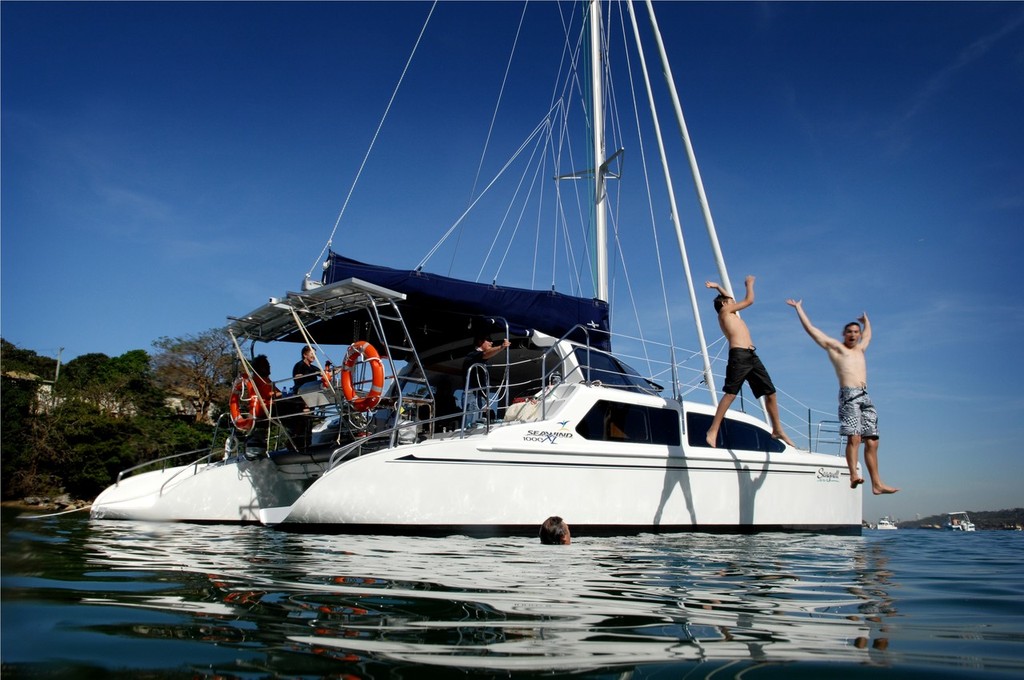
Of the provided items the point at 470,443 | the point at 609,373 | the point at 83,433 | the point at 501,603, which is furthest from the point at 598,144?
the point at 83,433

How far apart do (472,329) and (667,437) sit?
3161 mm

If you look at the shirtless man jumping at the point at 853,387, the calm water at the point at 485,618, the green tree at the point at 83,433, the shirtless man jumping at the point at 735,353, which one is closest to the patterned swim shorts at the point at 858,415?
the shirtless man jumping at the point at 853,387

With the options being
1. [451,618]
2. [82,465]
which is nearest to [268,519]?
[451,618]

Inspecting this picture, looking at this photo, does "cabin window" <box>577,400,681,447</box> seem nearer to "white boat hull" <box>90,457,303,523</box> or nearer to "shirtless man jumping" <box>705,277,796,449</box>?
"shirtless man jumping" <box>705,277,796,449</box>

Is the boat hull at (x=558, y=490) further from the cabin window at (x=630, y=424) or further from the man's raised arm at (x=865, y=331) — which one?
the man's raised arm at (x=865, y=331)

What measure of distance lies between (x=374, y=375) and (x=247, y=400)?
2.60 metres

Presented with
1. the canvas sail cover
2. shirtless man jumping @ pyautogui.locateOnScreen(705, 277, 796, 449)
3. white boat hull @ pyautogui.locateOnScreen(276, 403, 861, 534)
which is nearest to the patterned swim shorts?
shirtless man jumping @ pyautogui.locateOnScreen(705, 277, 796, 449)

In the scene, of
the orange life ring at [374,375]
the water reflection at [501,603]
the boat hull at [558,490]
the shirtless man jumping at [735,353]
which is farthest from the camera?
the shirtless man jumping at [735,353]

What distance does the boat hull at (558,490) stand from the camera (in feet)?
22.9

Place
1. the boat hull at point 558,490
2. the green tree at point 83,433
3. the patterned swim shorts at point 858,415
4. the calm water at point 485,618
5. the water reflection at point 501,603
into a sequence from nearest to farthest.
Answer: the calm water at point 485,618 < the water reflection at point 501,603 < the boat hull at point 558,490 < the patterned swim shorts at point 858,415 < the green tree at point 83,433

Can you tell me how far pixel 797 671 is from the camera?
66.0 inches

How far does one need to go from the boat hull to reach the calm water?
2.30 metres

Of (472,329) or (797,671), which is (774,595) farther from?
(472,329)

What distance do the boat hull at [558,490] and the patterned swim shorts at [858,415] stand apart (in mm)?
2180
